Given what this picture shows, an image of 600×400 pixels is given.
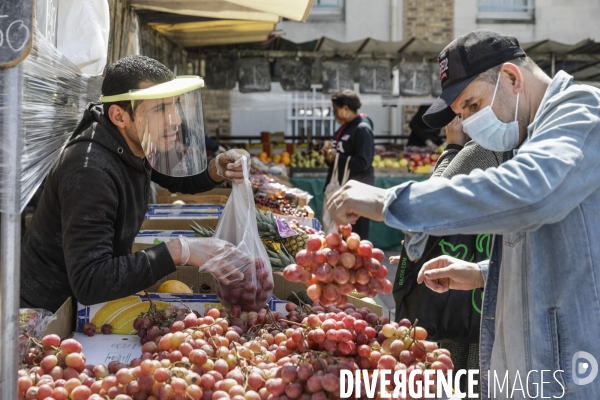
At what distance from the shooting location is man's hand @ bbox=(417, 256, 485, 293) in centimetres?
230

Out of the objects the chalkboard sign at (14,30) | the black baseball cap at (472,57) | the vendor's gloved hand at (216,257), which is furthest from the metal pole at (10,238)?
the black baseball cap at (472,57)

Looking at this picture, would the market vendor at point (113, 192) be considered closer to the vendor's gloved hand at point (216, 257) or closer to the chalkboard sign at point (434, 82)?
the vendor's gloved hand at point (216, 257)

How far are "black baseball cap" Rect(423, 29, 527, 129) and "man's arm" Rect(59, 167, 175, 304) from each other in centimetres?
119

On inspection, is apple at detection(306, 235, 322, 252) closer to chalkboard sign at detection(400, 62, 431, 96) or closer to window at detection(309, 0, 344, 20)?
chalkboard sign at detection(400, 62, 431, 96)

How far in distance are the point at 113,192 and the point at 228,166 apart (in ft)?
2.11

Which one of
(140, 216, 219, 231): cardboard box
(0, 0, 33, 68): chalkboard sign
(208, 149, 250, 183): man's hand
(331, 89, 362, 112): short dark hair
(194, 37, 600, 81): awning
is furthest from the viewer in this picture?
(194, 37, 600, 81): awning

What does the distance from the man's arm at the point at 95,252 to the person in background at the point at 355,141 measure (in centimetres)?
521

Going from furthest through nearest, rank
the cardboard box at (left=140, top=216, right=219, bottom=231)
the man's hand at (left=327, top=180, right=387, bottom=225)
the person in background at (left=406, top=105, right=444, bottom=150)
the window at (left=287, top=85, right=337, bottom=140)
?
the window at (left=287, top=85, right=337, bottom=140) < the person in background at (left=406, top=105, right=444, bottom=150) < the cardboard box at (left=140, top=216, right=219, bottom=231) < the man's hand at (left=327, top=180, right=387, bottom=225)

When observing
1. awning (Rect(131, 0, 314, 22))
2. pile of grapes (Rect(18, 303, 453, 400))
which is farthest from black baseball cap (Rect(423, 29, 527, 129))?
awning (Rect(131, 0, 314, 22))

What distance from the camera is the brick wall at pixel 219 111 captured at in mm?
13656

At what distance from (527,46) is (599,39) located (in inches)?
212

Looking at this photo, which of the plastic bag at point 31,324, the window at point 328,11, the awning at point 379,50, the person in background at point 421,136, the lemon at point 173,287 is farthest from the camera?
the window at point 328,11

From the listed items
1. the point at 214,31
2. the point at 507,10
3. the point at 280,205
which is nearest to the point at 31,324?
the point at 280,205

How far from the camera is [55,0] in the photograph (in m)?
3.35
